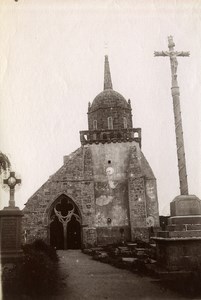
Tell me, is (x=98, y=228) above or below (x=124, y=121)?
below

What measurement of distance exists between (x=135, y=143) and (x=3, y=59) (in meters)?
15.1

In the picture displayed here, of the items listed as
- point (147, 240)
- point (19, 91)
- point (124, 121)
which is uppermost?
point (124, 121)

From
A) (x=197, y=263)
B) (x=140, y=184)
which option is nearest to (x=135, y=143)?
(x=140, y=184)

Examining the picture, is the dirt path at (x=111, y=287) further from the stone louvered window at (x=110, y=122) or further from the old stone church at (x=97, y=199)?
the stone louvered window at (x=110, y=122)

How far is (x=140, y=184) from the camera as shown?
2014 centimetres

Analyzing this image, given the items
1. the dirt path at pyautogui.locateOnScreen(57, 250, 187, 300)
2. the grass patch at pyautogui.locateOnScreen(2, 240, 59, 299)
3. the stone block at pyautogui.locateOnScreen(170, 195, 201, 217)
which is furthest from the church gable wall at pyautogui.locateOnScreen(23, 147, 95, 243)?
the grass patch at pyautogui.locateOnScreen(2, 240, 59, 299)

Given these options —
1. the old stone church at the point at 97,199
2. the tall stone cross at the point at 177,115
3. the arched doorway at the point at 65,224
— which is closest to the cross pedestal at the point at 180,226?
the tall stone cross at the point at 177,115

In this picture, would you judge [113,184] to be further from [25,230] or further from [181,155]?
[181,155]

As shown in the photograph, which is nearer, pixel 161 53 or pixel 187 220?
pixel 187 220

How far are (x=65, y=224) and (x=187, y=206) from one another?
501 inches

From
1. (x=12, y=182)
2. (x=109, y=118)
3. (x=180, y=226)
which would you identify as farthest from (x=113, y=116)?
(x=180, y=226)

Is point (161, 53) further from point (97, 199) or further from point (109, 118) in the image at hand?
point (109, 118)

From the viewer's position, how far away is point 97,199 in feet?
66.7

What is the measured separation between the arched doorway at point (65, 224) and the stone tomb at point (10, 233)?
11761 millimetres
